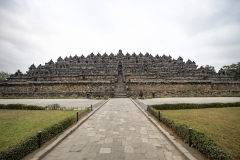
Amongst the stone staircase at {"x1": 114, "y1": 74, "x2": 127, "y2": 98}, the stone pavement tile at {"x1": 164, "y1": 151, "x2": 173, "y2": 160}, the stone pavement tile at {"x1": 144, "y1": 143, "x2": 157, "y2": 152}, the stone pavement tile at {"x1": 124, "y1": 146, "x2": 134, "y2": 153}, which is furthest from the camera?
the stone staircase at {"x1": 114, "y1": 74, "x2": 127, "y2": 98}

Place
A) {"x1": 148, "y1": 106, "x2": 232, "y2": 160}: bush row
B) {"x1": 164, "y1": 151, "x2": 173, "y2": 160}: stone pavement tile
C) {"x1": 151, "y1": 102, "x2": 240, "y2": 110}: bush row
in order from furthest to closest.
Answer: {"x1": 151, "y1": 102, "x2": 240, "y2": 110}: bush row
{"x1": 164, "y1": 151, "x2": 173, "y2": 160}: stone pavement tile
{"x1": 148, "y1": 106, "x2": 232, "y2": 160}: bush row

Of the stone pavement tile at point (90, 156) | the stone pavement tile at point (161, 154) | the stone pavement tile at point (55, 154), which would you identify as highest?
the stone pavement tile at point (90, 156)

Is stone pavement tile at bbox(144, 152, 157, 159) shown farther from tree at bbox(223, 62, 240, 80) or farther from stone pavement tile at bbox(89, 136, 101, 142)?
tree at bbox(223, 62, 240, 80)

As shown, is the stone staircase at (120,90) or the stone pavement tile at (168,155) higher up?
the stone staircase at (120,90)

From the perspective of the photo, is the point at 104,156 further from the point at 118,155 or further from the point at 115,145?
the point at 115,145

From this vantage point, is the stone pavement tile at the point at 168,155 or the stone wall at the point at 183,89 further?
the stone wall at the point at 183,89

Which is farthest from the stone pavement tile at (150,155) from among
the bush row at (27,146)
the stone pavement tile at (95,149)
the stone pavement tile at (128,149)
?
the bush row at (27,146)

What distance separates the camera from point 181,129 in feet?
18.6

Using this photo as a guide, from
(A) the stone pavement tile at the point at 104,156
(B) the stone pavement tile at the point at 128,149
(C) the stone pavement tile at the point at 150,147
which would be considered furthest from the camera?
(C) the stone pavement tile at the point at 150,147

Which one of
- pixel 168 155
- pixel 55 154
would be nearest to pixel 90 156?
pixel 55 154

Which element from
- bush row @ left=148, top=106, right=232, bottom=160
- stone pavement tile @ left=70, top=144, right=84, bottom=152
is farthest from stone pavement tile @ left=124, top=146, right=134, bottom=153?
bush row @ left=148, top=106, right=232, bottom=160

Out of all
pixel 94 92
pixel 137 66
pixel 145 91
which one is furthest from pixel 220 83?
pixel 94 92

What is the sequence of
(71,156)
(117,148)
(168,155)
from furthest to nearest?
(117,148)
(168,155)
(71,156)

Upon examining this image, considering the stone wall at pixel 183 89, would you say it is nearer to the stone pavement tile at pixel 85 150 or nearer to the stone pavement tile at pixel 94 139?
the stone pavement tile at pixel 94 139
